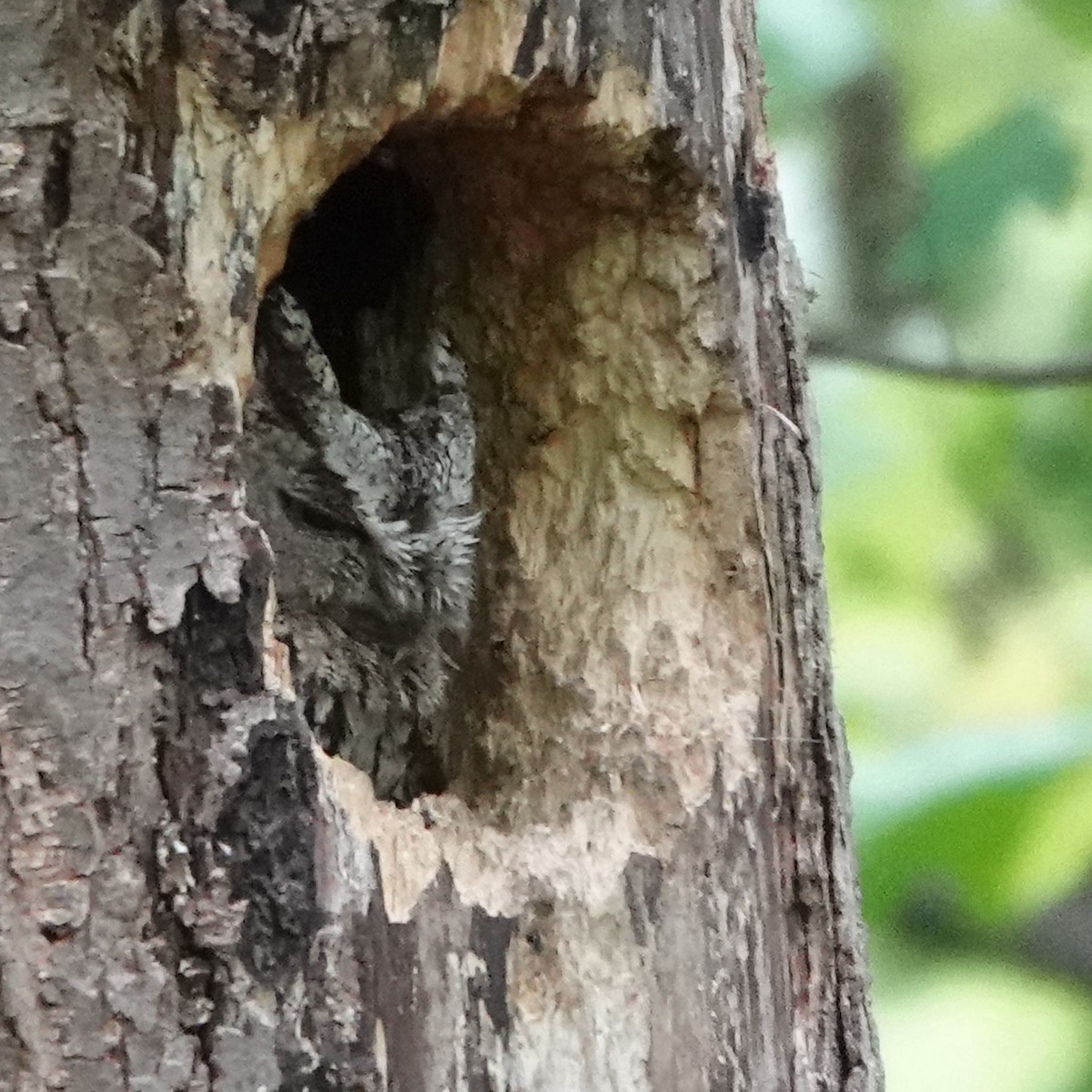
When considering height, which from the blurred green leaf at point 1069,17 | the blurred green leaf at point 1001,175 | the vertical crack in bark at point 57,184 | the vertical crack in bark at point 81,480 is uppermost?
the blurred green leaf at point 1069,17

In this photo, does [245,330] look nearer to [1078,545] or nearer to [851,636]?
[851,636]

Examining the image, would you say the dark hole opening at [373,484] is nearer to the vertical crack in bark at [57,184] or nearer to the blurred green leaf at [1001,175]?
the vertical crack in bark at [57,184]

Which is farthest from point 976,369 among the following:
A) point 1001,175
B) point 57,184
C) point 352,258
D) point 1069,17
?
point 57,184

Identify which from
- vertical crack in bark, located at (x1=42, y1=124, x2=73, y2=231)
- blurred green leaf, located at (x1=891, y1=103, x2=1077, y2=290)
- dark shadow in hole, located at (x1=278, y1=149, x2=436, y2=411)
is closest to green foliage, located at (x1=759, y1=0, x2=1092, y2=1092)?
blurred green leaf, located at (x1=891, y1=103, x2=1077, y2=290)

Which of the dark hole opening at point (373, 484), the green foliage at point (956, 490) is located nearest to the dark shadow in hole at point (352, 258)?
the dark hole opening at point (373, 484)

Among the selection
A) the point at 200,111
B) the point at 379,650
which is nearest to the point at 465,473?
the point at 379,650

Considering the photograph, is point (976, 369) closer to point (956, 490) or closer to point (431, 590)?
point (956, 490)

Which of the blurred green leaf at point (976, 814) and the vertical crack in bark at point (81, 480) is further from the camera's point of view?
the blurred green leaf at point (976, 814)
